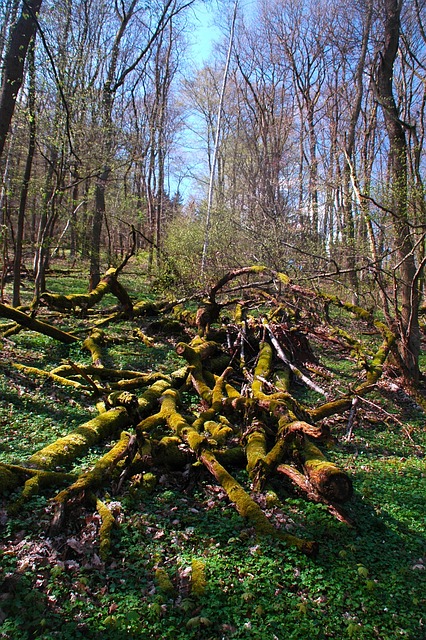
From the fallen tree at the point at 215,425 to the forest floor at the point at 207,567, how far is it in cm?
13

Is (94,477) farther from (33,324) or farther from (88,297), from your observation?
(88,297)

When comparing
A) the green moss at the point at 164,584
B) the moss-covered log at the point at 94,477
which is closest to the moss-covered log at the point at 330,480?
the green moss at the point at 164,584

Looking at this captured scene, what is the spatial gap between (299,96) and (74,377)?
20240 millimetres

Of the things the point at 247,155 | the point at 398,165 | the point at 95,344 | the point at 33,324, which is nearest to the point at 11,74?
the point at 33,324

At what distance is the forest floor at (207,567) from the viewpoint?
2.45 meters

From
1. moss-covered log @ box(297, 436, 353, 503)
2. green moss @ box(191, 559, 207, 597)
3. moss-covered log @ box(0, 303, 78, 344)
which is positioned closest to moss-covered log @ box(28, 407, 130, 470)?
green moss @ box(191, 559, 207, 597)

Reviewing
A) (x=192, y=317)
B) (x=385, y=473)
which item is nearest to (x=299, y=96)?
(x=192, y=317)

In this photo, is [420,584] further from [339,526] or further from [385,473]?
[385,473]

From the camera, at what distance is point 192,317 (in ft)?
30.0

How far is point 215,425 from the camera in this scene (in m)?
4.74

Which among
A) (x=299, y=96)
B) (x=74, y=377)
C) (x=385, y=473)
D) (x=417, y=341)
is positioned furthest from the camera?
(x=299, y=96)

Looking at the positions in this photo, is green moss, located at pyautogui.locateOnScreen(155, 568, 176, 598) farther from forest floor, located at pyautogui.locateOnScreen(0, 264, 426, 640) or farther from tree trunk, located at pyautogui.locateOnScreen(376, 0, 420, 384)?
tree trunk, located at pyautogui.locateOnScreen(376, 0, 420, 384)

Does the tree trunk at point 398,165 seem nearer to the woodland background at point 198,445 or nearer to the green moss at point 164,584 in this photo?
the woodland background at point 198,445

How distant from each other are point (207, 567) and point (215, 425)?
191 cm
